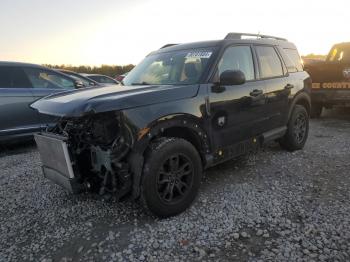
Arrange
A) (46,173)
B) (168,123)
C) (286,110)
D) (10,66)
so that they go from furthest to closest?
(10,66) < (286,110) < (46,173) < (168,123)

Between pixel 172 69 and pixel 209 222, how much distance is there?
196 centimetres

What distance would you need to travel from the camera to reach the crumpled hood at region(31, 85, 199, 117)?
319 centimetres

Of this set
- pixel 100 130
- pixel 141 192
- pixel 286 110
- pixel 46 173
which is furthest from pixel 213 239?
pixel 286 110

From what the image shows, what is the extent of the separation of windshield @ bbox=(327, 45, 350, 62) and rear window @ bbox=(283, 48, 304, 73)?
3929 millimetres

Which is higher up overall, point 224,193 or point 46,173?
point 46,173

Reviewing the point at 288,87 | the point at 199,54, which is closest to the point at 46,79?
the point at 199,54

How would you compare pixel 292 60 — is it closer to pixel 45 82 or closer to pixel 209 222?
pixel 209 222

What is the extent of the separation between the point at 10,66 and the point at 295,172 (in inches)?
212

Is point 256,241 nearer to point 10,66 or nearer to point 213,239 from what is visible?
point 213,239

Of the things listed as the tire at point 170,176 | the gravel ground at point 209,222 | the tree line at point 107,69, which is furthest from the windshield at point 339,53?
the tree line at point 107,69

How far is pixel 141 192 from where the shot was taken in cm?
346

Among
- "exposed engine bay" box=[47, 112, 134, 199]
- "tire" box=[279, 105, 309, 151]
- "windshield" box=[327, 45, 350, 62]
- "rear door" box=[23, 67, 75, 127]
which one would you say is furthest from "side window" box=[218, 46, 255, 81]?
"windshield" box=[327, 45, 350, 62]

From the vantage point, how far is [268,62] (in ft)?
17.1

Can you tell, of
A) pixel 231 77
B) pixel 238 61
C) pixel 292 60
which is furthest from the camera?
pixel 292 60
